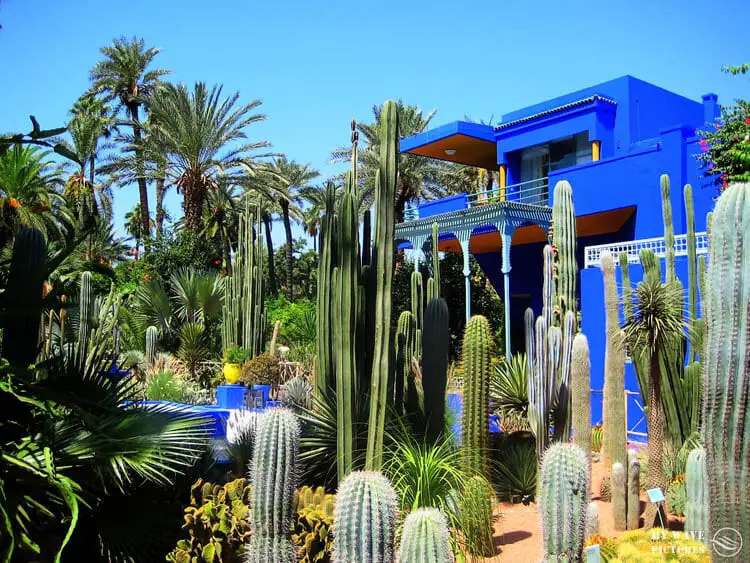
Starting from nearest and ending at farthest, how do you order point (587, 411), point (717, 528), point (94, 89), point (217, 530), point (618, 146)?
point (717, 528) < point (217, 530) < point (587, 411) < point (618, 146) < point (94, 89)

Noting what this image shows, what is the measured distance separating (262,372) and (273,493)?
352 inches

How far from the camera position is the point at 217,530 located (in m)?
5.50

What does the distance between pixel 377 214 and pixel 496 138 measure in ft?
51.0

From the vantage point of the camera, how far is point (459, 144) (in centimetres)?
2152

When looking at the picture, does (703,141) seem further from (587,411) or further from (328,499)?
(328,499)

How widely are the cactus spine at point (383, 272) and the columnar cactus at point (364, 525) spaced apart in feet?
7.70

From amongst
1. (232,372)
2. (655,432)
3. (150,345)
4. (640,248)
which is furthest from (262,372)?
(655,432)

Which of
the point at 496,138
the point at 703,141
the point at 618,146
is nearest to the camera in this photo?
the point at 703,141

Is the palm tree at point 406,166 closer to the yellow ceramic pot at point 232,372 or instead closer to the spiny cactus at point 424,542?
the yellow ceramic pot at point 232,372

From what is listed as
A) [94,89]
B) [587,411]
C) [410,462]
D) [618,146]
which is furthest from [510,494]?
[94,89]

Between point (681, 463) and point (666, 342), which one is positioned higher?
point (666, 342)

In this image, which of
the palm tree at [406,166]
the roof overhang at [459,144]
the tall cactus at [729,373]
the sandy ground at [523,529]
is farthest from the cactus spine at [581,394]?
the palm tree at [406,166]

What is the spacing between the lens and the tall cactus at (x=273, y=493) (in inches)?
175

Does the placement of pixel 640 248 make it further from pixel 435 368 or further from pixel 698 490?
pixel 698 490
